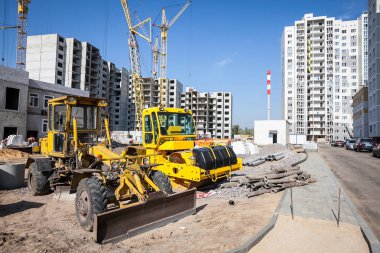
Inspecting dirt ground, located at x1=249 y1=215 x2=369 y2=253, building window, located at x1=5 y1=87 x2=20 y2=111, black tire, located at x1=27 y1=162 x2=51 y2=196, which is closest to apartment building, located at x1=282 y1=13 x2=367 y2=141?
building window, located at x1=5 y1=87 x2=20 y2=111

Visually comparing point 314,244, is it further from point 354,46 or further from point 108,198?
point 354,46

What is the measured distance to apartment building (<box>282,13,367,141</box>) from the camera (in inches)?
3912

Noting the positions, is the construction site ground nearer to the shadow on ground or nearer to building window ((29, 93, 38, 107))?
the shadow on ground

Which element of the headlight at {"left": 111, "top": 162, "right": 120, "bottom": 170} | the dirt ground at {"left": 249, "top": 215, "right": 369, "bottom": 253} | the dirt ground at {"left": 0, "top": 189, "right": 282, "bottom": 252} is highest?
the headlight at {"left": 111, "top": 162, "right": 120, "bottom": 170}

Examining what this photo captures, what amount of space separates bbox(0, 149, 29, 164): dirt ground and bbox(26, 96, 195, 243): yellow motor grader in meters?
14.6

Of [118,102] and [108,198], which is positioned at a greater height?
[118,102]

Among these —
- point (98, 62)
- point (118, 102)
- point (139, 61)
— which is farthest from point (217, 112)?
point (139, 61)

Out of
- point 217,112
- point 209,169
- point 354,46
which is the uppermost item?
point 354,46

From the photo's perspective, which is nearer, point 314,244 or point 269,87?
point 314,244

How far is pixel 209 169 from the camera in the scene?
996 cm

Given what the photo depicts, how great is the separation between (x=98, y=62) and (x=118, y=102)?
1823cm

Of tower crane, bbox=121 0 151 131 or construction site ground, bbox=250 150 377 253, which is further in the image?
tower crane, bbox=121 0 151 131

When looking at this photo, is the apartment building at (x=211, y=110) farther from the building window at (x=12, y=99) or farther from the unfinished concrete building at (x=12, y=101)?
the building window at (x=12, y=99)

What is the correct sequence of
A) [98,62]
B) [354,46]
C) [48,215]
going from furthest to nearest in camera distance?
[354,46]
[98,62]
[48,215]
